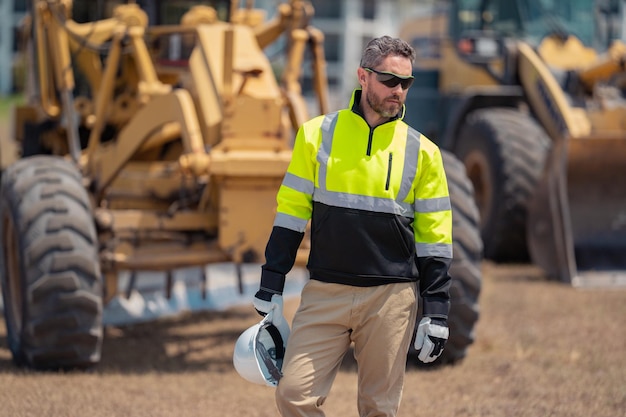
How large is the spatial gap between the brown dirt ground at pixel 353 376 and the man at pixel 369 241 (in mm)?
1641

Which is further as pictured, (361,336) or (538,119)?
(538,119)

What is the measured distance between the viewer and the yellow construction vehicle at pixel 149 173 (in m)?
6.37

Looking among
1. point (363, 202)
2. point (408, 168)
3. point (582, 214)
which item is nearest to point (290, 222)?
point (363, 202)

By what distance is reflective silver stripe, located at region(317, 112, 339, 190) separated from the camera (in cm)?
420

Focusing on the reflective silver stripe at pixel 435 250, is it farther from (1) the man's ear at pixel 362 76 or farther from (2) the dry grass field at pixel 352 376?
(2) the dry grass field at pixel 352 376

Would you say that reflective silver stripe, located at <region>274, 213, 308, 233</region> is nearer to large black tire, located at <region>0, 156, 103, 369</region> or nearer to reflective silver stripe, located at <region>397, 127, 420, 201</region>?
reflective silver stripe, located at <region>397, 127, 420, 201</region>

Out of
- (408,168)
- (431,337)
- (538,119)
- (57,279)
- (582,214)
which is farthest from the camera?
(538,119)

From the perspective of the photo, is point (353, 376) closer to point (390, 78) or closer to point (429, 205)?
point (429, 205)

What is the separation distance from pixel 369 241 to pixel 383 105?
0.50m

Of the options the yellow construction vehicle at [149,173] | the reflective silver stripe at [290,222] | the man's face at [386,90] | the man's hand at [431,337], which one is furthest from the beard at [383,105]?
the yellow construction vehicle at [149,173]

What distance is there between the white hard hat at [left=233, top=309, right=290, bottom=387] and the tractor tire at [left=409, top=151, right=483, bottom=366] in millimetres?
2487

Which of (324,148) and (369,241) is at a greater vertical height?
(324,148)

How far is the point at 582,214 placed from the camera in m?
10.4

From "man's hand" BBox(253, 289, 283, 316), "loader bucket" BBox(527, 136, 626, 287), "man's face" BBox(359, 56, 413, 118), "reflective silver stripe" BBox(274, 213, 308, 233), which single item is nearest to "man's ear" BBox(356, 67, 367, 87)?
"man's face" BBox(359, 56, 413, 118)
